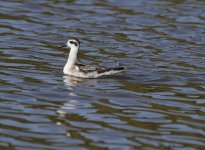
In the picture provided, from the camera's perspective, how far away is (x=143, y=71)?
76.3 feet

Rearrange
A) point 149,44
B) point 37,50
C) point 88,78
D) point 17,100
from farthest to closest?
point 149,44, point 37,50, point 88,78, point 17,100

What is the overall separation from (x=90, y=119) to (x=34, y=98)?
2.32 m

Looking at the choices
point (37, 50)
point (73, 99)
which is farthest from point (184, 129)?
point (37, 50)

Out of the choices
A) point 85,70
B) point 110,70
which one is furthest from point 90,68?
point 110,70

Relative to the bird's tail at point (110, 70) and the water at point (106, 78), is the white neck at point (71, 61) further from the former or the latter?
the bird's tail at point (110, 70)

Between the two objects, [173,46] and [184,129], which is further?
[173,46]

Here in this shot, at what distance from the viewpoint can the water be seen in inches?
629

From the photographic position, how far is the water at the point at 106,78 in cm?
1597

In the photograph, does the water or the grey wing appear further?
the grey wing

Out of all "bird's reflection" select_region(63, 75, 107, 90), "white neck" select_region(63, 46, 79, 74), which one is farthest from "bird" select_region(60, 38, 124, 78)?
"bird's reflection" select_region(63, 75, 107, 90)

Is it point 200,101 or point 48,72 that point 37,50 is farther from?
point 200,101

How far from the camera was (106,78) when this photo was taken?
22531 mm

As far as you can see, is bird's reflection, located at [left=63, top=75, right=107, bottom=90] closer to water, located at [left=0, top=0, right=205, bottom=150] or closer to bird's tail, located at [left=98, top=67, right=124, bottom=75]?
water, located at [left=0, top=0, right=205, bottom=150]

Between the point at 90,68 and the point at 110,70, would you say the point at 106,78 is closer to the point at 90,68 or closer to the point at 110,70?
the point at 110,70
